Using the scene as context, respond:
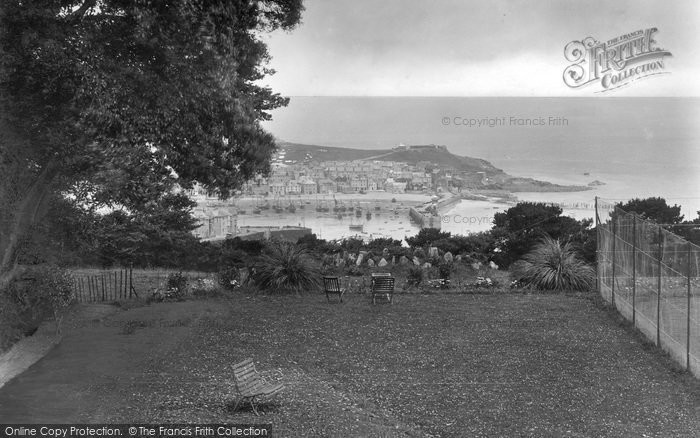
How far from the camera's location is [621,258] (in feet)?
44.5

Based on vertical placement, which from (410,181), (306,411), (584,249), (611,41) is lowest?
(306,411)

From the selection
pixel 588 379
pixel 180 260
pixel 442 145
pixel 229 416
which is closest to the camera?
pixel 229 416

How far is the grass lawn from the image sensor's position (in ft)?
24.7

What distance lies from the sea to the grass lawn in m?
8.48

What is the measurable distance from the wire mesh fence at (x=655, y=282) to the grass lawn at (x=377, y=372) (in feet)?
1.16

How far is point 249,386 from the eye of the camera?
7895 millimetres

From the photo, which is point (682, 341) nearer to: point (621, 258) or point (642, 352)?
point (642, 352)

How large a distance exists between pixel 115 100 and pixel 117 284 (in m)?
8.10

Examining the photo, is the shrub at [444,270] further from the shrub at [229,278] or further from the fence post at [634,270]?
the fence post at [634,270]

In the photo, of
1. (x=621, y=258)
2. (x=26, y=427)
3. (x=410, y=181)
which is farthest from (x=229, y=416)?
(x=410, y=181)

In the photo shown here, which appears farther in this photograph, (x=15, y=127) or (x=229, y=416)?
(x=15, y=127)

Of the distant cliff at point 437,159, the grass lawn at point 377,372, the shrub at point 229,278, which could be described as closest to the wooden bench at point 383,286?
the grass lawn at point 377,372

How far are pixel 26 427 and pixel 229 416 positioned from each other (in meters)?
2.01

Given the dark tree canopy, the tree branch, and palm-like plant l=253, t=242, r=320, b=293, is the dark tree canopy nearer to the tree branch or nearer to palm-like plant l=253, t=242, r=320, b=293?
palm-like plant l=253, t=242, r=320, b=293
